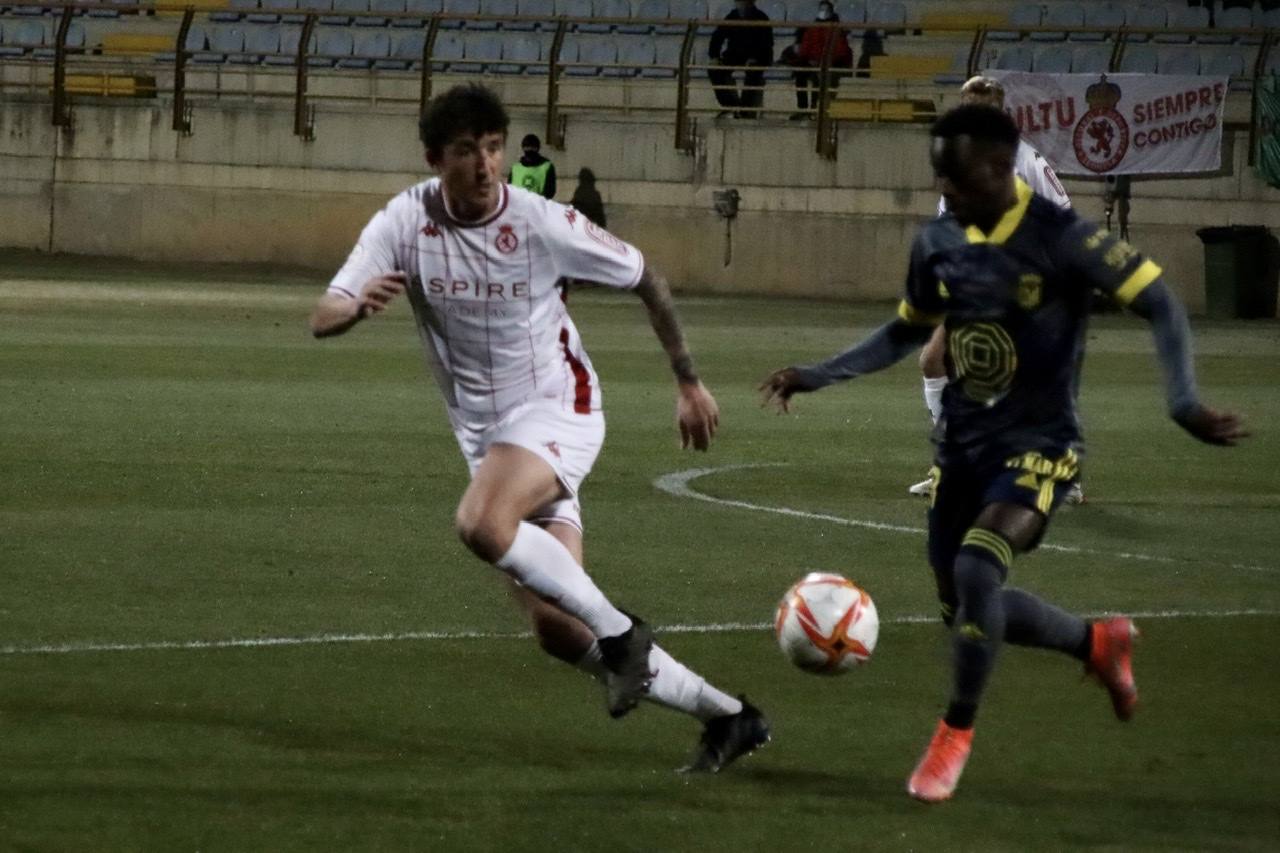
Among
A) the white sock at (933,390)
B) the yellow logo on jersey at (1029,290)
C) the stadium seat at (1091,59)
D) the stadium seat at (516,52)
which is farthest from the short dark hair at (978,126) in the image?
the stadium seat at (516,52)

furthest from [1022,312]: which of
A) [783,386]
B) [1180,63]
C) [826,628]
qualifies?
[1180,63]

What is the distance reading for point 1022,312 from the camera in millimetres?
5758

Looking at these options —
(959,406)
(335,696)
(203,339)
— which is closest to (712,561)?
(335,696)

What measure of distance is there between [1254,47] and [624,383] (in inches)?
650

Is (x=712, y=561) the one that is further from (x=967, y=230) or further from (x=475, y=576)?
(x=967, y=230)

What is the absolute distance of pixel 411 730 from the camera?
6289 millimetres

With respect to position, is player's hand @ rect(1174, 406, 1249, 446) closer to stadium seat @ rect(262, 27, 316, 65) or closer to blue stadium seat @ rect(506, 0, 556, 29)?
blue stadium seat @ rect(506, 0, 556, 29)

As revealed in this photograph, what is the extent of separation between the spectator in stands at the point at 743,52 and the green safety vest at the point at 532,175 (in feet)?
A: 10.3

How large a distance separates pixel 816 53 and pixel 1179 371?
84.5 ft

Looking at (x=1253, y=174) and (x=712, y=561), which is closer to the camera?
(x=712, y=561)

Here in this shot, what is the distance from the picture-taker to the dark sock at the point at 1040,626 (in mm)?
5859

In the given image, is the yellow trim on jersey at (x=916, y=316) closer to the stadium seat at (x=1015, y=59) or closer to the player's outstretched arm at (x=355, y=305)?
the player's outstretched arm at (x=355, y=305)

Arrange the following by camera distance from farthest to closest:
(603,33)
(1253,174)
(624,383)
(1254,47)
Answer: (603,33)
(1254,47)
(1253,174)
(624,383)

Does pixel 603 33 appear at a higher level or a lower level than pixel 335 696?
higher
